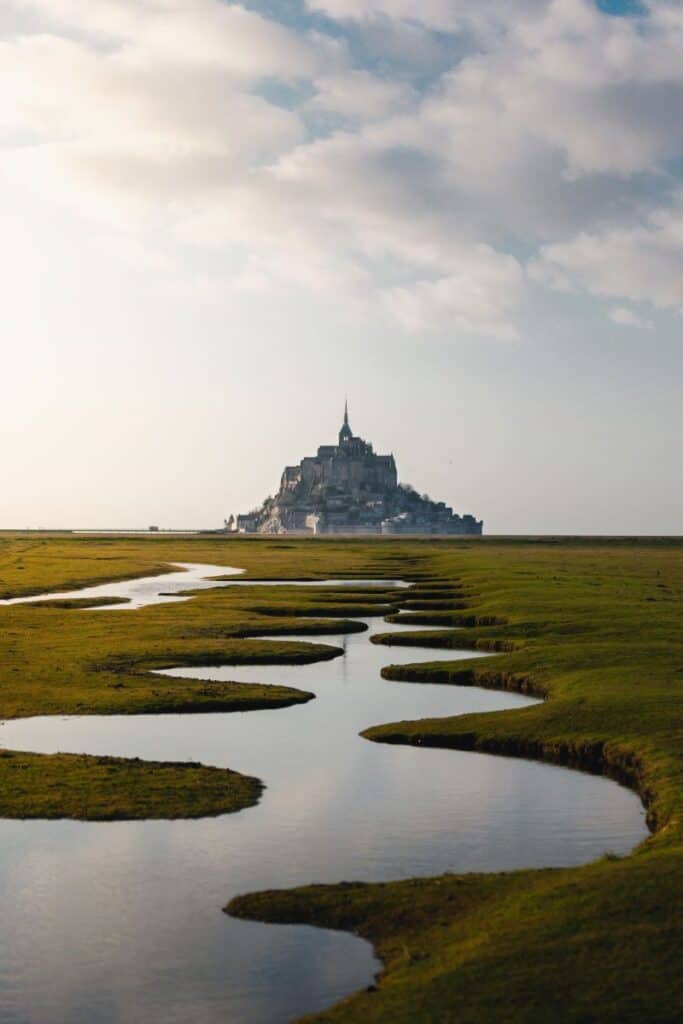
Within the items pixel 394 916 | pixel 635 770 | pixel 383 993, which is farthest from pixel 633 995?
pixel 635 770

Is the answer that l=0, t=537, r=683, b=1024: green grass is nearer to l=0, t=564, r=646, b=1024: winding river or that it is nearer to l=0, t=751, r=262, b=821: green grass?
l=0, t=751, r=262, b=821: green grass

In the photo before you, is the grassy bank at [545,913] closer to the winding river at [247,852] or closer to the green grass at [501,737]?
the green grass at [501,737]

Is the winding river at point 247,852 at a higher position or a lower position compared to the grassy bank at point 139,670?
lower

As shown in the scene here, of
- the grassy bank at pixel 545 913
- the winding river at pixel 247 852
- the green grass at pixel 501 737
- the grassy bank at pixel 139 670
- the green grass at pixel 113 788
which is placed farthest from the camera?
the grassy bank at pixel 139 670

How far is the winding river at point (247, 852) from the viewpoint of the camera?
50.1ft

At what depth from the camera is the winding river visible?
601 inches

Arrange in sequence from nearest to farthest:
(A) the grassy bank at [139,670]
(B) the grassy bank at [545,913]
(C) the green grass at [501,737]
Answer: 1. (B) the grassy bank at [545,913]
2. (C) the green grass at [501,737]
3. (A) the grassy bank at [139,670]

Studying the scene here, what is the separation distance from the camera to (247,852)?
20.8 metres

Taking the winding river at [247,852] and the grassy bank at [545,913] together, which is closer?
the grassy bank at [545,913]

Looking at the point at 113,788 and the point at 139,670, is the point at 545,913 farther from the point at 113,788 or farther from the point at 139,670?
the point at 139,670

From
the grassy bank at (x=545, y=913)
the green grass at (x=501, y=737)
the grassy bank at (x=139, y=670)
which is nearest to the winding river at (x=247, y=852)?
the grassy bank at (x=545, y=913)

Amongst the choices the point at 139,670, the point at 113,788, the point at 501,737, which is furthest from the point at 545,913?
the point at 139,670

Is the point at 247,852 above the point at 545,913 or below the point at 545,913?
below

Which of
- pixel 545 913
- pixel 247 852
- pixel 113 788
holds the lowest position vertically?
pixel 247 852
